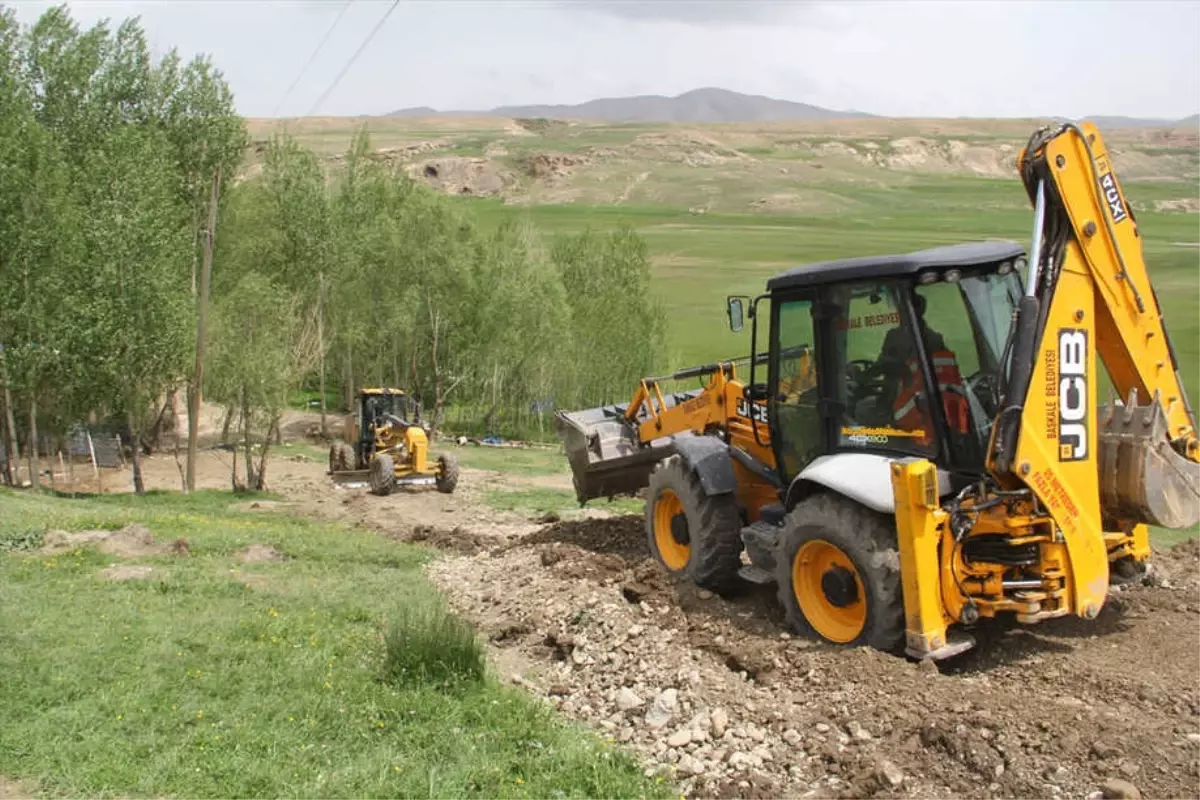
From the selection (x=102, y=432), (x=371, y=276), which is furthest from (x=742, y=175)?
(x=102, y=432)

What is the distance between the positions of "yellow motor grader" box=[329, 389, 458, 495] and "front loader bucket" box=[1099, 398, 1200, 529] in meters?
17.0

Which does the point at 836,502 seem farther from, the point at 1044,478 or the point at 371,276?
the point at 371,276

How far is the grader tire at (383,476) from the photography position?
2220cm

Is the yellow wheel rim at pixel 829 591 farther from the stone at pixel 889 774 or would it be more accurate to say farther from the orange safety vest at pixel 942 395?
the stone at pixel 889 774

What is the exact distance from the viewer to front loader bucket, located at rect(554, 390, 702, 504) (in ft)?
39.4

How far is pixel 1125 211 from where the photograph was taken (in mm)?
7453

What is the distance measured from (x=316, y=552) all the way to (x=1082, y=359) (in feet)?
29.0

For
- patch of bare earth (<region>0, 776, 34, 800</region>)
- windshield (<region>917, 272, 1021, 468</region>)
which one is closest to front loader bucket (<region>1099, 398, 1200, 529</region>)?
windshield (<region>917, 272, 1021, 468</region>)

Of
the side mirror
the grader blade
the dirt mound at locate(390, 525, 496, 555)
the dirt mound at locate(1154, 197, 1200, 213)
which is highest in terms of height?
the dirt mound at locate(1154, 197, 1200, 213)

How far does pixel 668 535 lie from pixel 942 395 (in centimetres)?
367

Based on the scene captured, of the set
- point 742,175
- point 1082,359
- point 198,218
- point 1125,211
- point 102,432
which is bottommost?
point 102,432

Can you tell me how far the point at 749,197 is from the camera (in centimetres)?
13775

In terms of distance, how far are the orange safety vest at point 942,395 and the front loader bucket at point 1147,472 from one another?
46.4 inches

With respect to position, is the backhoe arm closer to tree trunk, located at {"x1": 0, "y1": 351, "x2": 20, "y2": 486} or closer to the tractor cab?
the tractor cab
